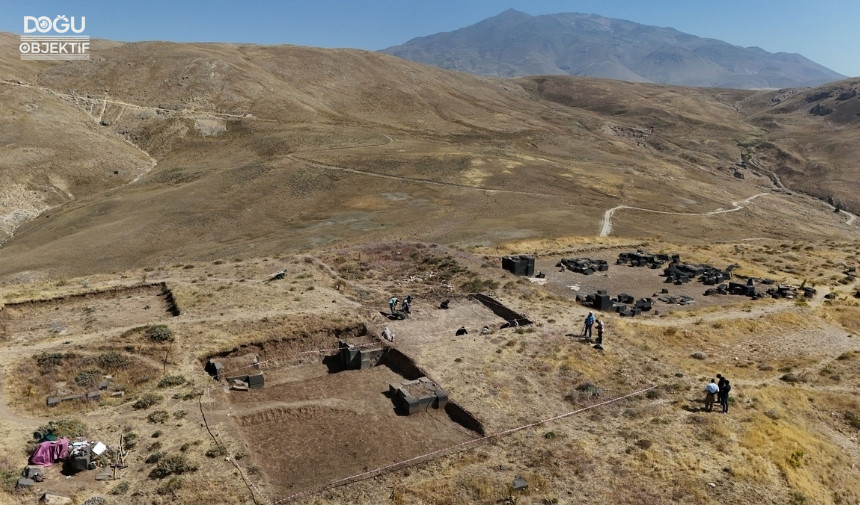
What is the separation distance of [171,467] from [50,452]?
161 inches

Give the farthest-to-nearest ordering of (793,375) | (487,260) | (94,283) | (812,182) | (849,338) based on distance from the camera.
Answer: (812,182) → (487,260) → (94,283) → (849,338) → (793,375)

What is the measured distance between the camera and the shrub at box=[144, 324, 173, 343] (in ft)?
85.3

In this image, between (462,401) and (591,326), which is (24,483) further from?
(591,326)

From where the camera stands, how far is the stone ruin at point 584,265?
43688 millimetres

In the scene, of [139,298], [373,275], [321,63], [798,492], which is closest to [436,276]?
[373,275]

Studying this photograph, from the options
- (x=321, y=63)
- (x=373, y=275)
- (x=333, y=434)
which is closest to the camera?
(x=333, y=434)

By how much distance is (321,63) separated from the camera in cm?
17088

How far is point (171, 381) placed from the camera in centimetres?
2309

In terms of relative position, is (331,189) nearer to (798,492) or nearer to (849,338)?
(849,338)

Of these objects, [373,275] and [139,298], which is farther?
[373,275]

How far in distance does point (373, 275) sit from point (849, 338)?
30.3 meters

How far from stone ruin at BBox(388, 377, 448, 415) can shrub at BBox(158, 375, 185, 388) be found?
29.4 feet

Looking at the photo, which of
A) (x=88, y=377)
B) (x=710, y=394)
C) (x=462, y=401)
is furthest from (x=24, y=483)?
(x=710, y=394)

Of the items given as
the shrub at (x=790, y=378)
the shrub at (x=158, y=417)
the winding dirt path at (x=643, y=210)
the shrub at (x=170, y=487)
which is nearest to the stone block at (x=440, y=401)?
the shrub at (x=170, y=487)
